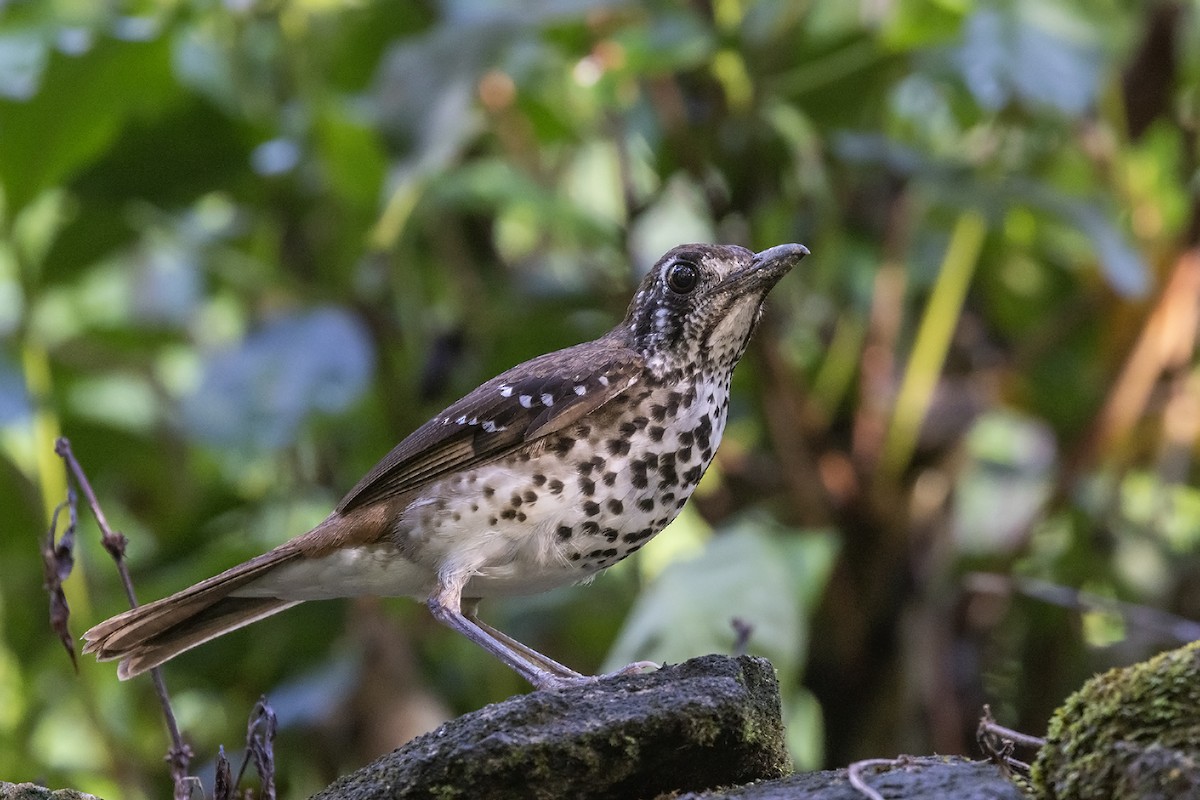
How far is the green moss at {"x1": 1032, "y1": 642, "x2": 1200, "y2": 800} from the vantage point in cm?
172

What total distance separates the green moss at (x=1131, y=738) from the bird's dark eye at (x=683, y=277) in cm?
129

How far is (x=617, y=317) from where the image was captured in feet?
15.6

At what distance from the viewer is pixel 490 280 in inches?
201

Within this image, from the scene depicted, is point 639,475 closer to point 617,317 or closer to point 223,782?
point 223,782

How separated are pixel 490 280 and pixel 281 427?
1.36 metres

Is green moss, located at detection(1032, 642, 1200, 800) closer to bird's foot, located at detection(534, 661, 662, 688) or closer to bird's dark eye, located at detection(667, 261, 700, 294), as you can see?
bird's foot, located at detection(534, 661, 662, 688)

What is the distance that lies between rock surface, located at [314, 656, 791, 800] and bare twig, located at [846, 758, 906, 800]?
0.19m

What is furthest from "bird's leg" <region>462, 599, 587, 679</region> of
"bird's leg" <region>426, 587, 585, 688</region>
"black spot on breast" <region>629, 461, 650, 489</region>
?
"black spot on breast" <region>629, 461, 650, 489</region>

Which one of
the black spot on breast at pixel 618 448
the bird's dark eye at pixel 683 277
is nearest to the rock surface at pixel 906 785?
the black spot on breast at pixel 618 448

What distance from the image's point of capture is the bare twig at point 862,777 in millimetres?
1929

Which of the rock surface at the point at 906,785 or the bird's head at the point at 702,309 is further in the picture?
the bird's head at the point at 702,309

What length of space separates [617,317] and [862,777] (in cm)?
284

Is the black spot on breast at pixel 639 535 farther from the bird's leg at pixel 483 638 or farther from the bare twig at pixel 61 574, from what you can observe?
the bare twig at pixel 61 574

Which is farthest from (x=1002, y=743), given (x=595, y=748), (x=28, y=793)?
(x=28, y=793)
